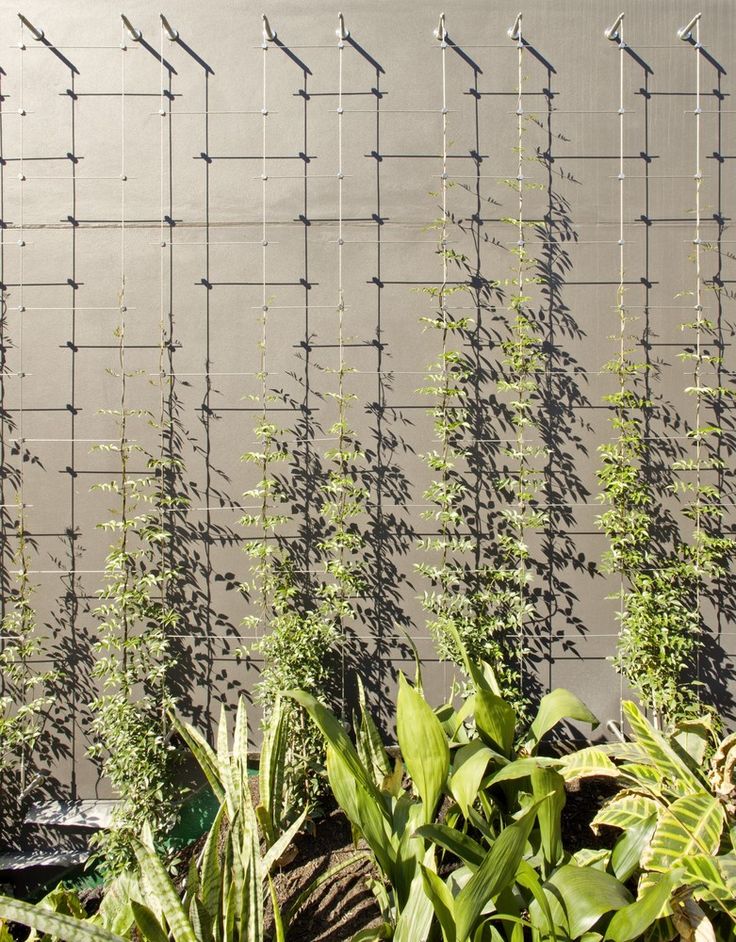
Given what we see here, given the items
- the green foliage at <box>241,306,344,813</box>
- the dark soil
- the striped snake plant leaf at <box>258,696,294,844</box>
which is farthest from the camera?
the green foliage at <box>241,306,344,813</box>

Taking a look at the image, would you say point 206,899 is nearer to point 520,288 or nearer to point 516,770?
point 516,770

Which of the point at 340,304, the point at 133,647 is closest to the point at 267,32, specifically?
the point at 340,304

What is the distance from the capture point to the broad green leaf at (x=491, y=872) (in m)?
1.48

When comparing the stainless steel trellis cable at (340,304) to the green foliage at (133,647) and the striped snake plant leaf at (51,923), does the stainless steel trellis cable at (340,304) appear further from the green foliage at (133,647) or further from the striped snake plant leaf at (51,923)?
the striped snake plant leaf at (51,923)

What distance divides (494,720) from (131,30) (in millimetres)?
3260

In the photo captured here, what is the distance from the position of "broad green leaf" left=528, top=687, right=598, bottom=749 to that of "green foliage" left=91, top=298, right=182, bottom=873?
1.49m

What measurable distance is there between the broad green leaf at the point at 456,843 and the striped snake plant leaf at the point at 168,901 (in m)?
0.62

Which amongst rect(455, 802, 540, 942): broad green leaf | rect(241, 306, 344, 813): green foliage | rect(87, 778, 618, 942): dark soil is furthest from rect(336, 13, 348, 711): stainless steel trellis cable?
rect(455, 802, 540, 942): broad green leaf

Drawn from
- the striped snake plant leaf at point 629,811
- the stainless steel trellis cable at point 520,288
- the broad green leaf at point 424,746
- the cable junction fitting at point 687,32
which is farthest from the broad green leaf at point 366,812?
the cable junction fitting at point 687,32

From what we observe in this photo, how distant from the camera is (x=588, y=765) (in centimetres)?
215

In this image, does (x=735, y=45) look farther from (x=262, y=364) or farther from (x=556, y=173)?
(x=262, y=364)

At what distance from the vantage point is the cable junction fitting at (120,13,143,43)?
2.72 m

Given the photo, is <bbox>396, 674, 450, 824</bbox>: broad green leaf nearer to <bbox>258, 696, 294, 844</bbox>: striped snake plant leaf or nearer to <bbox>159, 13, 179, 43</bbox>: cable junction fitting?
<bbox>258, 696, 294, 844</bbox>: striped snake plant leaf

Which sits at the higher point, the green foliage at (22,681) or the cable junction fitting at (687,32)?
the cable junction fitting at (687,32)
